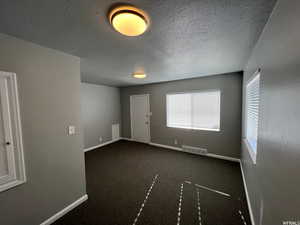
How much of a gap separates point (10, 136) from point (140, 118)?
3793 millimetres

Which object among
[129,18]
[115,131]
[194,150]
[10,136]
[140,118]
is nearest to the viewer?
[129,18]

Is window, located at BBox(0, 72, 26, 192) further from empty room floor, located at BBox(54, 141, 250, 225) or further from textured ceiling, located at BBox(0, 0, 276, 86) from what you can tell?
empty room floor, located at BBox(54, 141, 250, 225)

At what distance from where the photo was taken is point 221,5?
888 millimetres

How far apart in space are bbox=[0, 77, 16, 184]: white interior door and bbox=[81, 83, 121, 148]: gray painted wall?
2747 millimetres

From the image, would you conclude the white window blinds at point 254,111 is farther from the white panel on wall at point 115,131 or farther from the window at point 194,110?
the white panel on wall at point 115,131

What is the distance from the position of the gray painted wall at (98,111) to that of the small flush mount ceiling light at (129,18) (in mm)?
3522

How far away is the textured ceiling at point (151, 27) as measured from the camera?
2.90 feet

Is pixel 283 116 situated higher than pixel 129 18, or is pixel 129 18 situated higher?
pixel 129 18

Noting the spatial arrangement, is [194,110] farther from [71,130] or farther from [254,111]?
[71,130]

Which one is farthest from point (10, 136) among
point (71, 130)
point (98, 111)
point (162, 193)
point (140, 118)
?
point (140, 118)

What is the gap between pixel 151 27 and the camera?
45.1 inches

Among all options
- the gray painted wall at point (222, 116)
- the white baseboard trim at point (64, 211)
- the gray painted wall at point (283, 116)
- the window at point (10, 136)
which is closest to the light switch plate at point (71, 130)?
the window at point (10, 136)

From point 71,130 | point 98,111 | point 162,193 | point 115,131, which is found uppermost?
point 98,111

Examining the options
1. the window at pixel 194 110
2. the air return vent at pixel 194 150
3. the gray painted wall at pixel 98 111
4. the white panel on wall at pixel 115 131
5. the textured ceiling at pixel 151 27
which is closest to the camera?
the textured ceiling at pixel 151 27
